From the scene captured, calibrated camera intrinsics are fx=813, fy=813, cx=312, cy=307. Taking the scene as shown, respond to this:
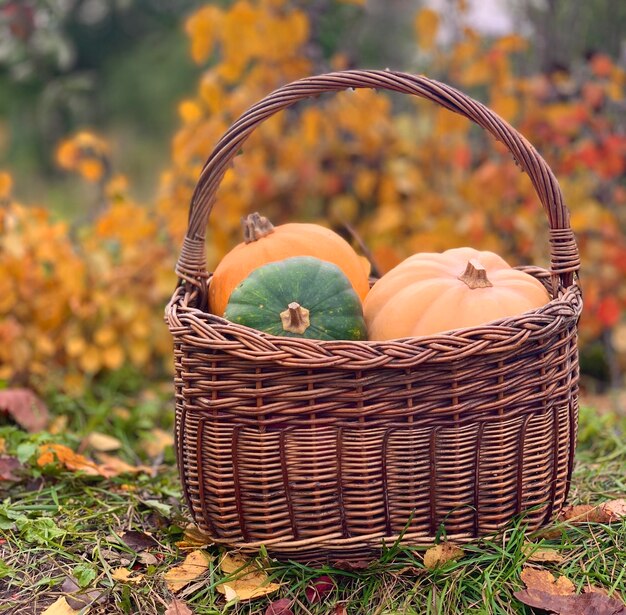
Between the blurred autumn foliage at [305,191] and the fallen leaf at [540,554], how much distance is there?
5.41 feet

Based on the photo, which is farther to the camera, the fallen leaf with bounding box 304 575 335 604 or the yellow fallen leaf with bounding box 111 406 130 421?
the yellow fallen leaf with bounding box 111 406 130 421

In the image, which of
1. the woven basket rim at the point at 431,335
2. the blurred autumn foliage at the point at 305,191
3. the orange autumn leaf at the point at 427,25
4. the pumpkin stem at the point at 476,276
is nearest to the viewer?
the woven basket rim at the point at 431,335

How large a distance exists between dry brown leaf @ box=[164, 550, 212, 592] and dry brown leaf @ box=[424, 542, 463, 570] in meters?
0.44

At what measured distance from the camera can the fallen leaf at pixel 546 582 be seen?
1.48 m

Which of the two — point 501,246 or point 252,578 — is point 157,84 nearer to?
point 501,246

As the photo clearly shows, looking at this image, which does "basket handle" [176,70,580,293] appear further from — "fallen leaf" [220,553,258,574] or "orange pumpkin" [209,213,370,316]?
"fallen leaf" [220,553,258,574]

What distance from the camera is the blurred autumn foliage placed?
3.05m

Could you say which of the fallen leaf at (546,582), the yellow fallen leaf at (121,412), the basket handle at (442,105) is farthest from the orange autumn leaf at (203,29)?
the fallen leaf at (546,582)

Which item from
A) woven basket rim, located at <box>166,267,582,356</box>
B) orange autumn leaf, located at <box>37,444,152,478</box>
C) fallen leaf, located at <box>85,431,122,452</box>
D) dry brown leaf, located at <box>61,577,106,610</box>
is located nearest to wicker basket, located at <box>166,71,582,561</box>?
woven basket rim, located at <box>166,267,582,356</box>

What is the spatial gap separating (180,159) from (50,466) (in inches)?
61.5

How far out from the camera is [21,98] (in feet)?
30.7

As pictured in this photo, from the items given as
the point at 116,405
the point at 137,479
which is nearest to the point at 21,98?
the point at 116,405

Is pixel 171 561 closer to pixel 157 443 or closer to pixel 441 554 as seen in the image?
pixel 441 554

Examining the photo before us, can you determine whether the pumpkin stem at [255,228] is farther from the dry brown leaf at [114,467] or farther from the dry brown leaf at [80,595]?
the dry brown leaf at [80,595]
